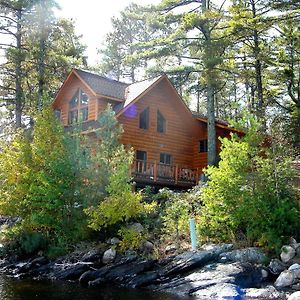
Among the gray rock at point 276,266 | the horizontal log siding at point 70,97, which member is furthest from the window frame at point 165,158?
the gray rock at point 276,266

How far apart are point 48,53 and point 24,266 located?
1588cm

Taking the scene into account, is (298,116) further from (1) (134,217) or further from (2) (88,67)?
(2) (88,67)

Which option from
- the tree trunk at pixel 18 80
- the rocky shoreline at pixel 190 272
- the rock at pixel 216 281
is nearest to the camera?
the rock at pixel 216 281

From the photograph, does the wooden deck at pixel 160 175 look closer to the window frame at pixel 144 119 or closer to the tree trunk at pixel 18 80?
the window frame at pixel 144 119

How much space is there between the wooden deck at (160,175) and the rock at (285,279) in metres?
10.2

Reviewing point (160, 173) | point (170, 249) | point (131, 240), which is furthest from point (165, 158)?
point (170, 249)

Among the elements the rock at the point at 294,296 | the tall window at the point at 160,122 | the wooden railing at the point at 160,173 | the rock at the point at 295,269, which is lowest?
the rock at the point at 294,296

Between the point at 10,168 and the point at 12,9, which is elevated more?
the point at 12,9

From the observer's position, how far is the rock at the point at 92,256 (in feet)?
46.8

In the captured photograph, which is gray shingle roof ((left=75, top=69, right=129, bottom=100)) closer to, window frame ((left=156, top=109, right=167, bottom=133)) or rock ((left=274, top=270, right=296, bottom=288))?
window frame ((left=156, top=109, right=167, bottom=133))

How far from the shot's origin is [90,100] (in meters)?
24.0

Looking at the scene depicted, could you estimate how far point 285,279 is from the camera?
35.6ft

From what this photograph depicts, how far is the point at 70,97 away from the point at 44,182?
11.0m

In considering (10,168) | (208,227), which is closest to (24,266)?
(10,168)
